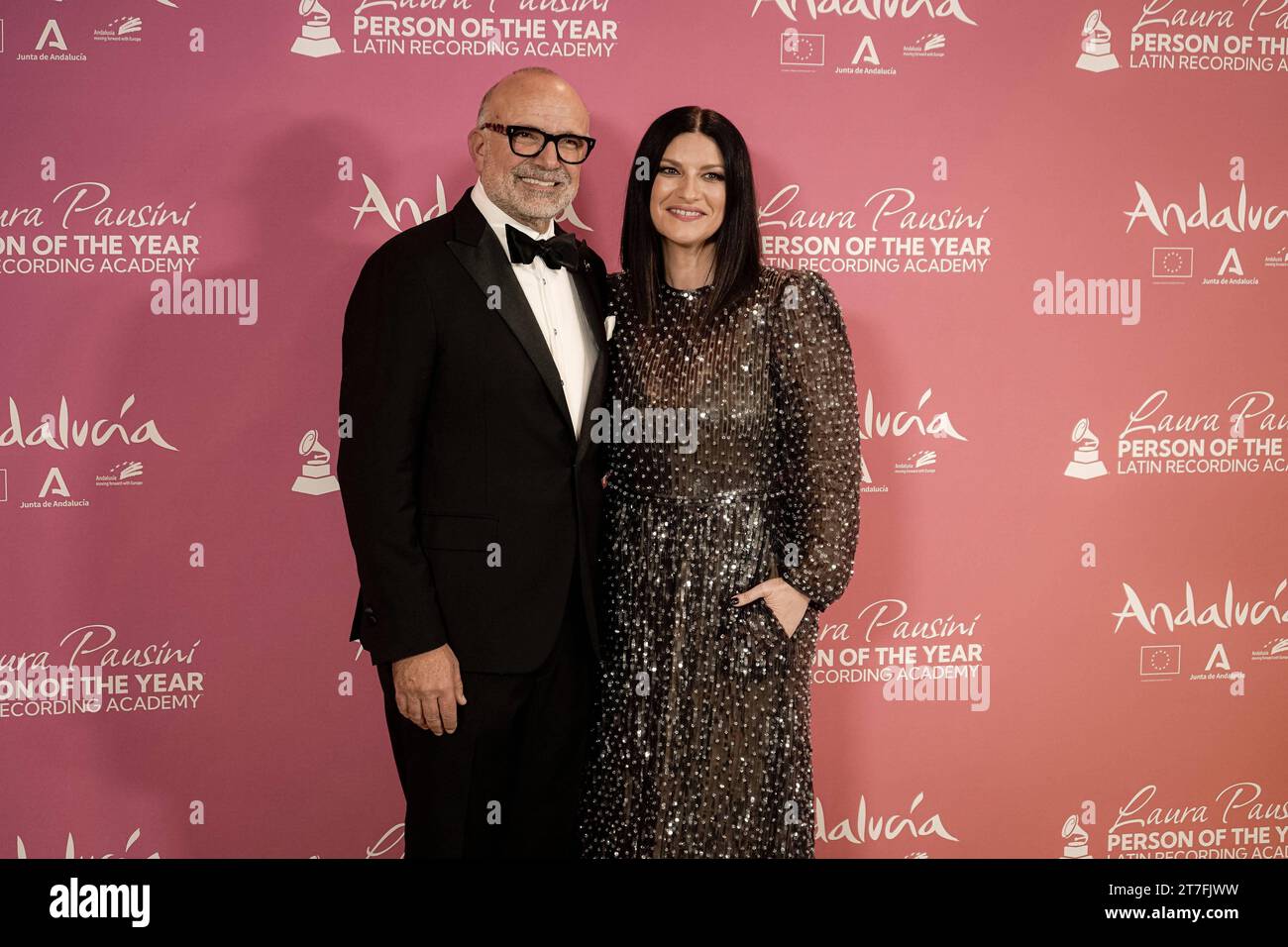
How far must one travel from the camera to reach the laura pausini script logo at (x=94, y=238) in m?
2.52

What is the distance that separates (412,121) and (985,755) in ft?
7.57

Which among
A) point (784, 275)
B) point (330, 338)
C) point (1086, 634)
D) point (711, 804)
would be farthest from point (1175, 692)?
point (330, 338)

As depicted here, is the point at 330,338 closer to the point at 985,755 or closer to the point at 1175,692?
the point at 985,755

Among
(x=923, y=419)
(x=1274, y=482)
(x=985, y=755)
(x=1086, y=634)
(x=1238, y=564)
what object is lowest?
(x=985, y=755)

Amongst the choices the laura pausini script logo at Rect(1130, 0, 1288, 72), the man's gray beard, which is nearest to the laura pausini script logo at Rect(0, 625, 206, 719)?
the man's gray beard

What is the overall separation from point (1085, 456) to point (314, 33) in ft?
7.63

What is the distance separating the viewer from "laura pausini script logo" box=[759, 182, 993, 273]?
2693mm

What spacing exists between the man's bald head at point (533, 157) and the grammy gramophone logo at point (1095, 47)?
1.53m

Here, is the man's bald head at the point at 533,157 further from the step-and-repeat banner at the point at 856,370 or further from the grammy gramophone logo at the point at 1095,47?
the grammy gramophone logo at the point at 1095,47

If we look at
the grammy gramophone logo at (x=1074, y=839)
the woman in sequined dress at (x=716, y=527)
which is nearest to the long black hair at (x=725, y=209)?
the woman in sequined dress at (x=716, y=527)

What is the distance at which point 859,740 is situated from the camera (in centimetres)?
280

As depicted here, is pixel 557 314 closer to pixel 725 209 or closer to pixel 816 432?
pixel 725 209

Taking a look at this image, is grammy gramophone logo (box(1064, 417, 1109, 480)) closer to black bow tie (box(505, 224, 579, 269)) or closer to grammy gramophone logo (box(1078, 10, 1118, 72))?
grammy gramophone logo (box(1078, 10, 1118, 72))

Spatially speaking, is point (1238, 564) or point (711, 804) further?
point (1238, 564)
